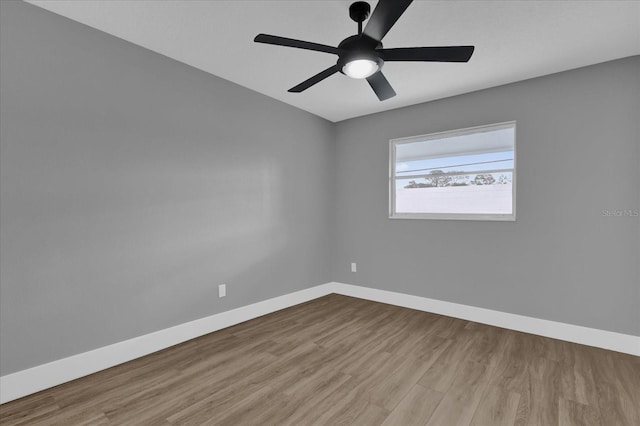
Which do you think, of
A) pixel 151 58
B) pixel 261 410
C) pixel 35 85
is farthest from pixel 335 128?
pixel 261 410

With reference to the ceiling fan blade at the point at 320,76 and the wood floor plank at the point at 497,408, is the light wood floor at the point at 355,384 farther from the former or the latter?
the ceiling fan blade at the point at 320,76

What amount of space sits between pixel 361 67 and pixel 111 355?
2776mm

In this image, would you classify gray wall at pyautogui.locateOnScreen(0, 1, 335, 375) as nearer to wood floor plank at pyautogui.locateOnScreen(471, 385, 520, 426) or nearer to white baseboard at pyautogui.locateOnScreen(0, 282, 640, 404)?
white baseboard at pyautogui.locateOnScreen(0, 282, 640, 404)

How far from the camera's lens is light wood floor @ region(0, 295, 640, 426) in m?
1.74

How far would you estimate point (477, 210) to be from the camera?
11.1 ft

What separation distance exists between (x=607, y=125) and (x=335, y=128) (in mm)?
3074

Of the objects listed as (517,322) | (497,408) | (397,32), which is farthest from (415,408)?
(397,32)

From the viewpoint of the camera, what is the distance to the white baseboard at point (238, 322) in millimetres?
1969

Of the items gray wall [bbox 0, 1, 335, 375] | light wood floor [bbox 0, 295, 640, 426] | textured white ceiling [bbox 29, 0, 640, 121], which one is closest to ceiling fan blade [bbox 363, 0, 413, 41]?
textured white ceiling [bbox 29, 0, 640, 121]

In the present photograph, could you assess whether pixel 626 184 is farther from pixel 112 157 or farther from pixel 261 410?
pixel 112 157

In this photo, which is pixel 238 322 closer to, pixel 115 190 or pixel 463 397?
pixel 115 190

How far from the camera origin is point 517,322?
306cm

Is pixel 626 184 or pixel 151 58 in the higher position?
pixel 151 58

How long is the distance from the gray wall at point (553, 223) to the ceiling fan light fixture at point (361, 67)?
202 centimetres
